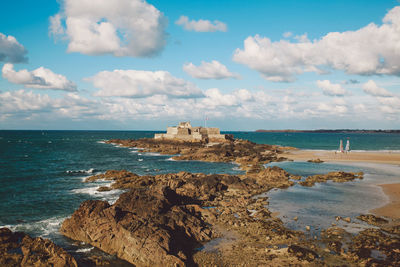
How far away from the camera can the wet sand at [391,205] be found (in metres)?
21.7

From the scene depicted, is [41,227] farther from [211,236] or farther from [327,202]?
[327,202]

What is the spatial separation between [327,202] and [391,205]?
5558mm

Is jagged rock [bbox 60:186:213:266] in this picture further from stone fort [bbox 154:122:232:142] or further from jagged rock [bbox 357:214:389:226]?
stone fort [bbox 154:122:232:142]

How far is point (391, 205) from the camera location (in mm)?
24328

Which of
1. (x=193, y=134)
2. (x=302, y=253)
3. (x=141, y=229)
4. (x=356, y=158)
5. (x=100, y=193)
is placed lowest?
(x=100, y=193)

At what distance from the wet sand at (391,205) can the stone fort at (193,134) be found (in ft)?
202

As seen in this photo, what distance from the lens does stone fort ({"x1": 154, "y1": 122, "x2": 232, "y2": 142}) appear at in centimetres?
9097

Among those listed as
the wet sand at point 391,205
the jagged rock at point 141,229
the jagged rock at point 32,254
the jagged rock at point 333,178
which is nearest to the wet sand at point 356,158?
the jagged rock at point 333,178

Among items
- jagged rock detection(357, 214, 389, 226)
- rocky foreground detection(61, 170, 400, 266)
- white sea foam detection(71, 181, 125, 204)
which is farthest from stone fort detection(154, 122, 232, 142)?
jagged rock detection(357, 214, 389, 226)

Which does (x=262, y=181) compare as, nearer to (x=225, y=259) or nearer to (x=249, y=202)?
(x=249, y=202)

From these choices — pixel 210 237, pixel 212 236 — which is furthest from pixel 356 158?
pixel 210 237

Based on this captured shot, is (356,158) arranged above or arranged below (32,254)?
above

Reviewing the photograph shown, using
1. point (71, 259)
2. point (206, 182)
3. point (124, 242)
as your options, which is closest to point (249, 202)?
point (206, 182)

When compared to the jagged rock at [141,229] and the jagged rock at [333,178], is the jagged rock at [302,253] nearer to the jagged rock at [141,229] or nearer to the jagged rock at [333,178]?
the jagged rock at [141,229]
